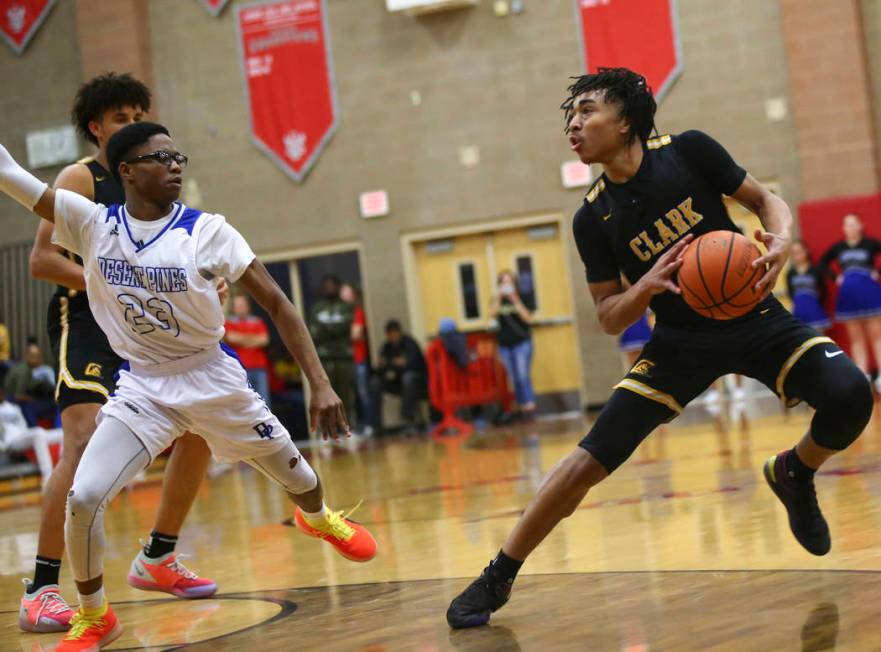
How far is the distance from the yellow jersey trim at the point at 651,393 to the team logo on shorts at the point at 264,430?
1.16 meters

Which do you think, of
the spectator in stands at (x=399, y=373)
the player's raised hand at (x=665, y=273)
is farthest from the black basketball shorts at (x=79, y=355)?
the spectator in stands at (x=399, y=373)

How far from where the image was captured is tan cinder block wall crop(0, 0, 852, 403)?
15.4 metres

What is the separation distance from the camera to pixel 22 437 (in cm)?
1296

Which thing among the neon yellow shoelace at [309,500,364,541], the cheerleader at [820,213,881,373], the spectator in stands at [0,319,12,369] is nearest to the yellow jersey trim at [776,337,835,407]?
the neon yellow shoelace at [309,500,364,541]

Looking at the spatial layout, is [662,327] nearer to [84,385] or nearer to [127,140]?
[127,140]

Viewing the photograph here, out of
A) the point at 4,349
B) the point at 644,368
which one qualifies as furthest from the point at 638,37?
the point at 644,368

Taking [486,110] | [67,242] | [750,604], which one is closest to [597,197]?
[750,604]

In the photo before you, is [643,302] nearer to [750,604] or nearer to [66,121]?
[750,604]

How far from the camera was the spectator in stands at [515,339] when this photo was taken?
598 inches

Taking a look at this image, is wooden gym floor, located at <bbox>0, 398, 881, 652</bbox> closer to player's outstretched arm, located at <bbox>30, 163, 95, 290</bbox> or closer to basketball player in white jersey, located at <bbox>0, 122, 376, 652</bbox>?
→ basketball player in white jersey, located at <bbox>0, 122, 376, 652</bbox>

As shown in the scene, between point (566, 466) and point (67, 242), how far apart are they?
→ 174 centimetres

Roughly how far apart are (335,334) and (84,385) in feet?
34.2

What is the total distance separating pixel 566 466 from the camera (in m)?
3.93

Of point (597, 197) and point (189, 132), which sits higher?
point (189, 132)
